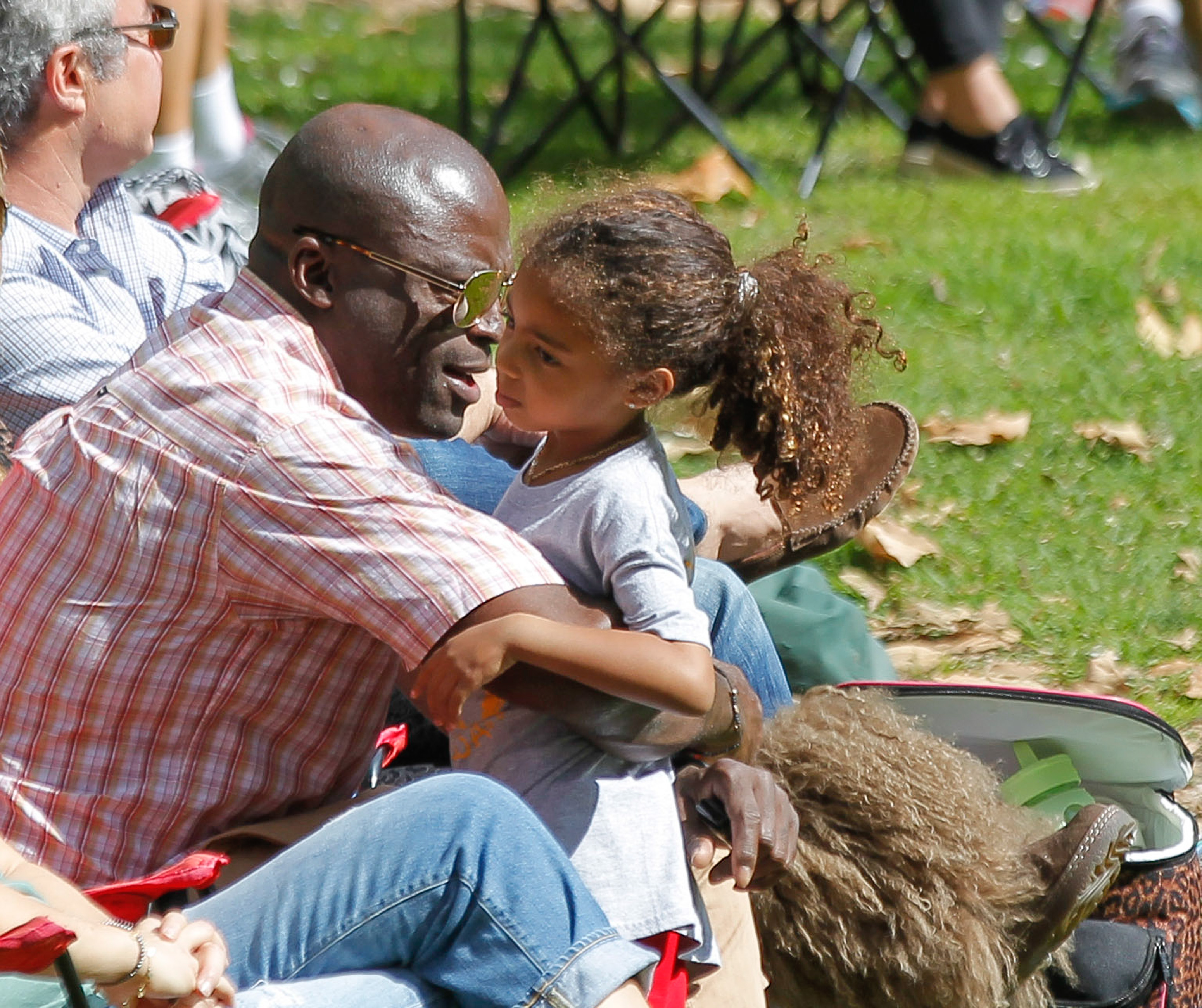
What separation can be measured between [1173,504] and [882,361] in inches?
33.8

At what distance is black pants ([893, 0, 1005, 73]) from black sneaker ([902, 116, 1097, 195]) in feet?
0.98

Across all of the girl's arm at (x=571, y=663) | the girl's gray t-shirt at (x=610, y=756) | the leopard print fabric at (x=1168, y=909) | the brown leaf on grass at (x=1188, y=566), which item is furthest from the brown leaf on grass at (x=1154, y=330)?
the girl's arm at (x=571, y=663)

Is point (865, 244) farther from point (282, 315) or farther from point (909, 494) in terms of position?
point (282, 315)

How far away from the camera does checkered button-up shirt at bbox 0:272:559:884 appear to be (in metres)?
1.99

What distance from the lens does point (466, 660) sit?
78.4 inches

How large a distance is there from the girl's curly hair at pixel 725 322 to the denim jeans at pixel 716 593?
25 cm

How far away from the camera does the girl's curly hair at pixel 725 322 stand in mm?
2404

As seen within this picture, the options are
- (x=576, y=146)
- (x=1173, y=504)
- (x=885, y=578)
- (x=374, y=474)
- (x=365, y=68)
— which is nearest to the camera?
(x=374, y=474)

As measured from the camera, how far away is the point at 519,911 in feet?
6.59

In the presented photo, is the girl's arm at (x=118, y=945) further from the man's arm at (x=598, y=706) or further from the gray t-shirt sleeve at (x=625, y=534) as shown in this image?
the gray t-shirt sleeve at (x=625, y=534)

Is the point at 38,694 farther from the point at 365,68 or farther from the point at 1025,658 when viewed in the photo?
the point at 365,68

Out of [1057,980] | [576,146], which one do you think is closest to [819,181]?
[576,146]

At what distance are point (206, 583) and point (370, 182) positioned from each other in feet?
1.74

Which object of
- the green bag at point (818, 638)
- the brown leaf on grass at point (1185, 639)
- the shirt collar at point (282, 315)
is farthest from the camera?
the brown leaf on grass at point (1185, 639)
